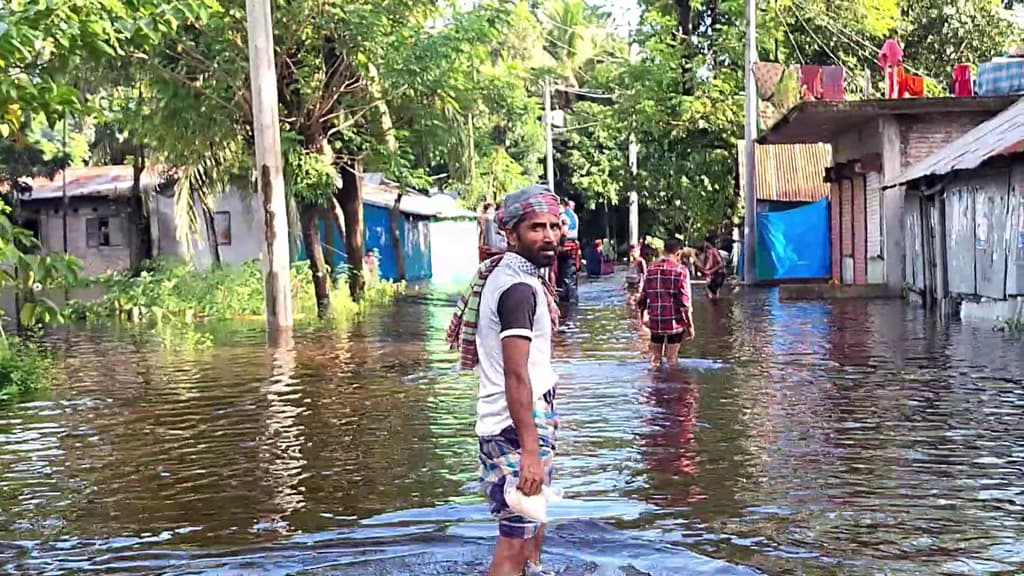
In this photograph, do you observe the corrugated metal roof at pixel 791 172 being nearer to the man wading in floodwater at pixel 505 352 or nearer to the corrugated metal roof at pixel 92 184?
the corrugated metal roof at pixel 92 184

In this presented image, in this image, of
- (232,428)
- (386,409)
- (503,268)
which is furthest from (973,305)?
(503,268)

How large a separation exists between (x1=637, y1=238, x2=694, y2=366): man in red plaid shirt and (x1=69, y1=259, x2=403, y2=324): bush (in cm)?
Answer: 1056

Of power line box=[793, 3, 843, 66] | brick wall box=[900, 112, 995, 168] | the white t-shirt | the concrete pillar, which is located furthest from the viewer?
power line box=[793, 3, 843, 66]

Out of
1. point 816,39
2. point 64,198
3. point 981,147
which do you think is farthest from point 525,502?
point 816,39

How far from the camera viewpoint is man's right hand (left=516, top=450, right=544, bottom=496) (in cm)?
469

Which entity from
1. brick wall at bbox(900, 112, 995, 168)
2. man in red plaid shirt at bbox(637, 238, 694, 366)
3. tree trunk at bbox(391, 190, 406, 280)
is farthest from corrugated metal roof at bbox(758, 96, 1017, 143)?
tree trunk at bbox(391, 190, 406, 280)

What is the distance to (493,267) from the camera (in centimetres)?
495

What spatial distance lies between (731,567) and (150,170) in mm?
28139

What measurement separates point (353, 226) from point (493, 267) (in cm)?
2195

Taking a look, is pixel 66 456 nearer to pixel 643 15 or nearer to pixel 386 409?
pixel 386 409

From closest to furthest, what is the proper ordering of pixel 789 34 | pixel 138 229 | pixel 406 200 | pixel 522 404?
pixel 522 404 < pixel 138 229 < pixel 789 34 < pixel 406 200

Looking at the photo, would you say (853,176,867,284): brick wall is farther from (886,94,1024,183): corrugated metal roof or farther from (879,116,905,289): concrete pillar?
(886,94,1024,183): corrugated metal roof

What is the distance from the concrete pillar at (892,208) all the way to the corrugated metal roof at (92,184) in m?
17.4

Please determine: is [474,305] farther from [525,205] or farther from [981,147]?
[981,147]
